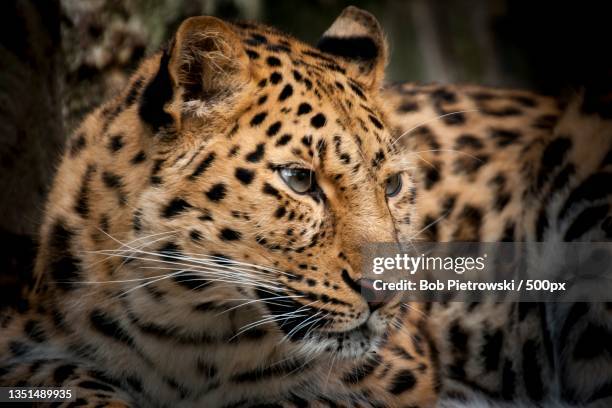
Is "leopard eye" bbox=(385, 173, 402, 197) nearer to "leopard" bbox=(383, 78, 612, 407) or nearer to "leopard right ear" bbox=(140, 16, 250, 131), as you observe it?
"leopard" bbox=(383, 78, 612, 407)

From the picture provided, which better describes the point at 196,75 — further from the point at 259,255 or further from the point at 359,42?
the point at 359,42

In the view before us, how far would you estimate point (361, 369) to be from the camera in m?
3.98

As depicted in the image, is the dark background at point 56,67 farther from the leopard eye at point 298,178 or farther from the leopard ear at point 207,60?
the leopard eye at point 298,178

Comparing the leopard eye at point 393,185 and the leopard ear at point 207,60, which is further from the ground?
the leopard ear at point 207,60

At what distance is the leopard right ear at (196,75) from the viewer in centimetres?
336

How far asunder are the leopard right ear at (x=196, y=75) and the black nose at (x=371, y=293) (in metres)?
0.88

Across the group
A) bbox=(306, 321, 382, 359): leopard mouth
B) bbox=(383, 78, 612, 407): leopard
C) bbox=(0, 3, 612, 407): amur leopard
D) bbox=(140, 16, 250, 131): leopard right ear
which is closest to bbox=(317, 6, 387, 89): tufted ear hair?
bbox=(0, 3, 612, 407): amur leopard

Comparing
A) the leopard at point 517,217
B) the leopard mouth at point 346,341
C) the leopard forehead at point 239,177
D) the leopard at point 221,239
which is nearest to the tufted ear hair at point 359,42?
the leopard at point 221,239

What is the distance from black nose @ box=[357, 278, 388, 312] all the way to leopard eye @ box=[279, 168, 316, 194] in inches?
17.1

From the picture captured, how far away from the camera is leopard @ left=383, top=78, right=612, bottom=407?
4.46 metres

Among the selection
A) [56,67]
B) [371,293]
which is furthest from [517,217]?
[56,67]

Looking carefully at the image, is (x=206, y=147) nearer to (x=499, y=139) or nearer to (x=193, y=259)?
(x=193, y=259)

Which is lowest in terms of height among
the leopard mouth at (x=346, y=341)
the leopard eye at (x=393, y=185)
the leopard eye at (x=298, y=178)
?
the leopard mouth at (x=346, y=341)

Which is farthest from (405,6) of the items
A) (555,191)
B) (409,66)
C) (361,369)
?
(361,369)
